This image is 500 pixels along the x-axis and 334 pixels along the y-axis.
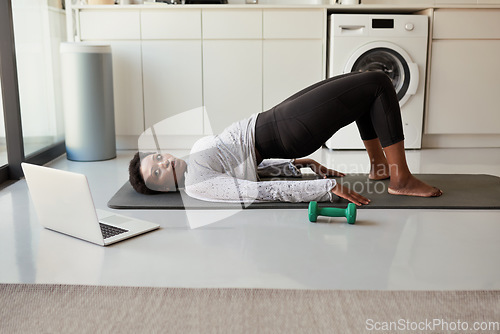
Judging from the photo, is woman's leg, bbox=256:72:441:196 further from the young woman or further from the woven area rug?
the woven area rug

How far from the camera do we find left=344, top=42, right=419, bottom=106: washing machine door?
4.22 metres

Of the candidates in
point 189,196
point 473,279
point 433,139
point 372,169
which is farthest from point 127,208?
point 433,139

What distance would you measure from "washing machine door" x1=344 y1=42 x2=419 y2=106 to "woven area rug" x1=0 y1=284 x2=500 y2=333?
8.99ft

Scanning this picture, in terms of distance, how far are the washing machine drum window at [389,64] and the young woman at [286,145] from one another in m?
1.61

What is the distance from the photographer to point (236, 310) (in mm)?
1651

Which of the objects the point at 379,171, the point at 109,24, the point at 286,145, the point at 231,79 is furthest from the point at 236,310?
the point at 109,24

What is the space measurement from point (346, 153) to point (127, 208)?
2.09 metres

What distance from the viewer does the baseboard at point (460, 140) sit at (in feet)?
15.0

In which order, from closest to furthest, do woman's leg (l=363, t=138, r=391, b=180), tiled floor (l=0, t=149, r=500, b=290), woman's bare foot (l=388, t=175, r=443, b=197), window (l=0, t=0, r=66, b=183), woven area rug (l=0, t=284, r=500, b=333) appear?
woven area rug (l=0, t=284, r=500, b=333)
tiled floor (l=0, t=149, r=500, b=290)
woman's bare foot (l=388, t=175, r=443, b=197)
woman's leg (l=363, t=138, r=391, b=180)
window (l=0, t=0, r=66, b=183)

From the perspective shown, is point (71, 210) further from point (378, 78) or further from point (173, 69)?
point (173, 69)

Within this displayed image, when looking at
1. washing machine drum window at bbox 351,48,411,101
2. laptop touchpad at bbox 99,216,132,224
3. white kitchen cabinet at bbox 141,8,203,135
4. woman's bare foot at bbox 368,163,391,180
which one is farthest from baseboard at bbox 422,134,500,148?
laptop touchpad at bbox 99,216,132,224

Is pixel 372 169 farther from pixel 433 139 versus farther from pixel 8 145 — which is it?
pixel 8 145

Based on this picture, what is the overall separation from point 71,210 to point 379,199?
1499mm

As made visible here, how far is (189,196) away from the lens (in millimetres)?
2910
